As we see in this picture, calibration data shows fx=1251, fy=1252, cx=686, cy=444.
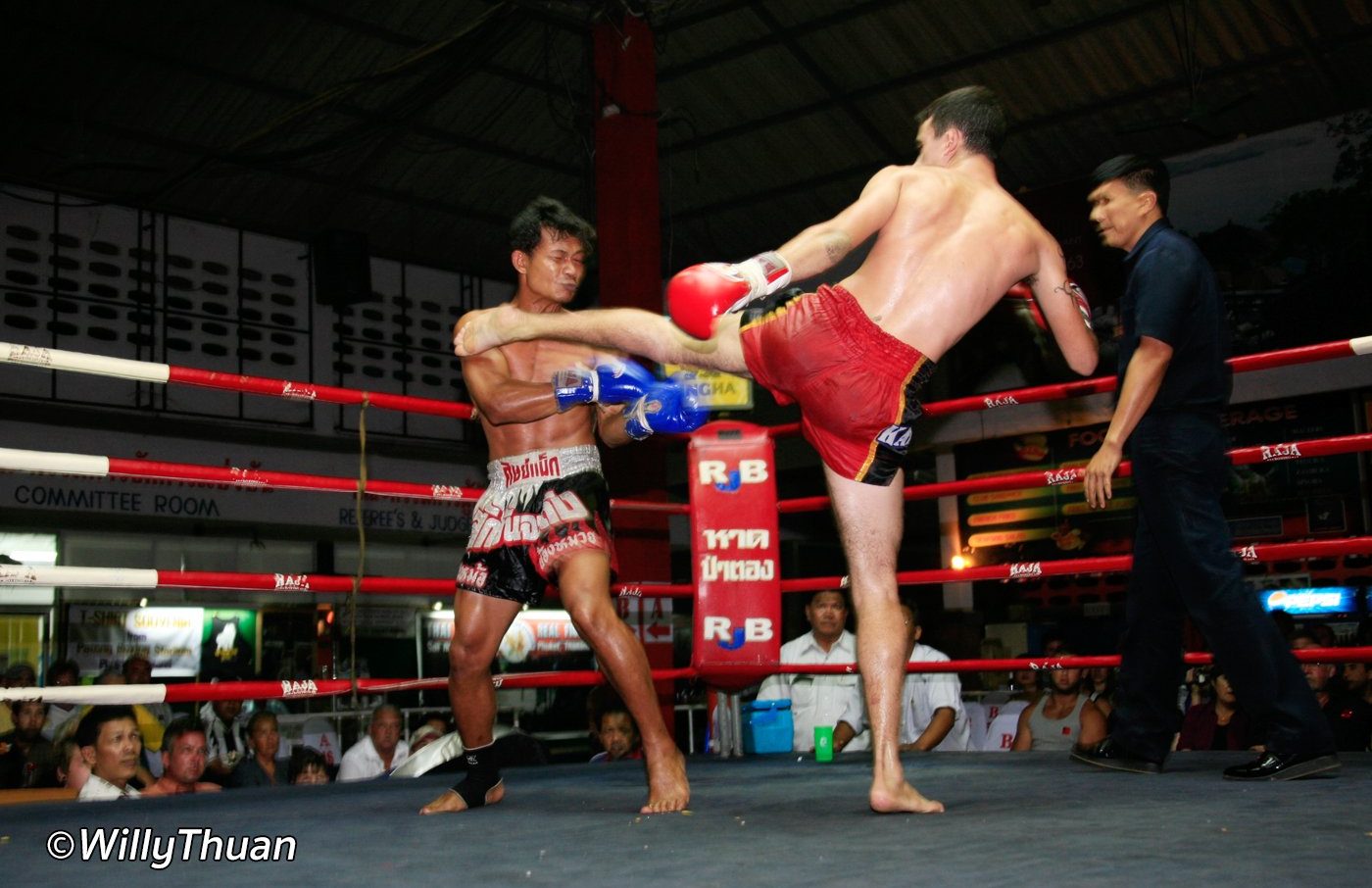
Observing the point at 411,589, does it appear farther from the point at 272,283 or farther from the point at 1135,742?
the point at 272,283

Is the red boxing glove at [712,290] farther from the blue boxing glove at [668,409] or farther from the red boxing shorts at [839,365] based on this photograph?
the blue boxing glove at [668,409]

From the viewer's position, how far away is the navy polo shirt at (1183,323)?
2.50 m

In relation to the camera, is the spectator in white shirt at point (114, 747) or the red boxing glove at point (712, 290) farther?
the spectator in white shirt at point (114, 747)

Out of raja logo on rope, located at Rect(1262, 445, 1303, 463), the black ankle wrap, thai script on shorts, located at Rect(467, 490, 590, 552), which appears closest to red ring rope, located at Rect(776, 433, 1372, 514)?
raja logo on rope, located at Rect(1262, 445, 1303, 463)

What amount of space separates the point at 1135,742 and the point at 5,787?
4091 millimetres

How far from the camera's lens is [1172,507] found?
97.6 inches

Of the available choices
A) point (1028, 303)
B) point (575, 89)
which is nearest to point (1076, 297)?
point (1028, 303)

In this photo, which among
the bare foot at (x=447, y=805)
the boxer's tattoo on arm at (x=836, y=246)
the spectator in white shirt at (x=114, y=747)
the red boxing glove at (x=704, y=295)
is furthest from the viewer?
the spectator in white shirt at (x=114, y=747)

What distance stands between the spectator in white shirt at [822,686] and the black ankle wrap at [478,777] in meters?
1.69

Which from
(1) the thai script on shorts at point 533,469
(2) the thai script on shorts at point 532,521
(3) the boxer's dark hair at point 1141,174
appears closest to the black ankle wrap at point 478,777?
(2) the thai script on shorts at point 532,521

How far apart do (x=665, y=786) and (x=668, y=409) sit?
77 cm

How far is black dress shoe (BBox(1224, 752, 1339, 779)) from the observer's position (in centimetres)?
235

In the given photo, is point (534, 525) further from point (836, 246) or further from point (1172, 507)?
point (1172, 507)

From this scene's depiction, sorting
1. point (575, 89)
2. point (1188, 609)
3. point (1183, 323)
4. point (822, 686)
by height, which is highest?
point (575, 89)
